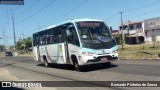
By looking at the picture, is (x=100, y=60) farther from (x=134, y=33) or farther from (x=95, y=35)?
(x=134, y=33)

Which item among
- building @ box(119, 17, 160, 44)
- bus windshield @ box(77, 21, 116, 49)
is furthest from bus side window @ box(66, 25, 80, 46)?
building @ box(119, 17, 160, 44)

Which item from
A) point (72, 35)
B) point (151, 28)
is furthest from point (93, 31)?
point (151, 28)

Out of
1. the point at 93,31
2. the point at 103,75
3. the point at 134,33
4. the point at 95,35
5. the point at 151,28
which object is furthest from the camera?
the point at 134,33

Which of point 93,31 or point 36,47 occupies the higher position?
point 93,31

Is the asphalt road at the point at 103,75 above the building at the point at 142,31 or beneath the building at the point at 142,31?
beneath

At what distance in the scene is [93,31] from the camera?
65.7ft

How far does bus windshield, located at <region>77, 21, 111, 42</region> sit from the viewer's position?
19.7m

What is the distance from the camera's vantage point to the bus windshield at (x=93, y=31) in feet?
64.7

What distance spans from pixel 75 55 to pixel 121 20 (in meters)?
89.1

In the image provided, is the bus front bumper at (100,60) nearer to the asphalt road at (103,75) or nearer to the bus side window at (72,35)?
the asphalt road at (103,75)

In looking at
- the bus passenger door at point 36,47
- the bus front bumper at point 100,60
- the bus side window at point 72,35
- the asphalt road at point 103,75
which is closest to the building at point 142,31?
the bus passenger door at point 36,47

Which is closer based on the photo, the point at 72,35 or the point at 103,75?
the point at 103,75

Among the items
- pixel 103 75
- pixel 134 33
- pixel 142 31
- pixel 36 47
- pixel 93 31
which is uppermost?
pixel 142 31

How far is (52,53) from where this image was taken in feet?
84.6
